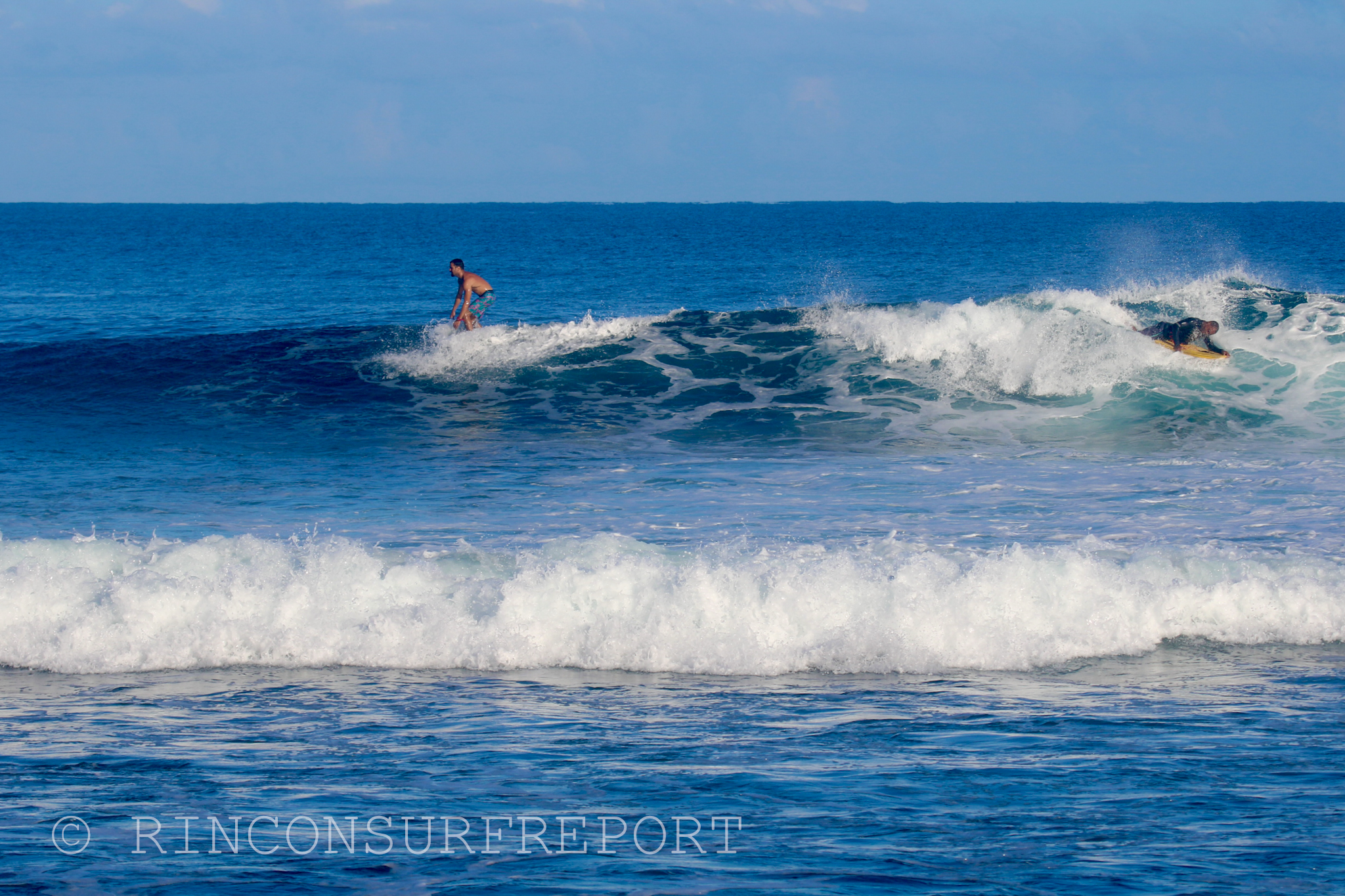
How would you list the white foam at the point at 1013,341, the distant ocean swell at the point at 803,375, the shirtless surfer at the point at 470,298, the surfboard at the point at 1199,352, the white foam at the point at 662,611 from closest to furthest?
the white foam at the point at 662,611, the distant ocean swell at the point at 803,375, the white foam at the point at 1013,341, the surfboard at the point at 1199,352, the shirtless surfer at the point at 470,298

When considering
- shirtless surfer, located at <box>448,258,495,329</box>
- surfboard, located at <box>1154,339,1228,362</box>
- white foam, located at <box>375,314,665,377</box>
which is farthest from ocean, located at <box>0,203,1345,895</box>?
shirtless surfer, located at <box>448,258,495,329</box>

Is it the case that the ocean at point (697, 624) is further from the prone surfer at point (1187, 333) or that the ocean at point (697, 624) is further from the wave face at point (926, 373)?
the prone surfer at point (1187, 333)

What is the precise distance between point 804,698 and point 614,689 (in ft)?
3.09

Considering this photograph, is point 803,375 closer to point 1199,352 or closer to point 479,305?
point 1199,352

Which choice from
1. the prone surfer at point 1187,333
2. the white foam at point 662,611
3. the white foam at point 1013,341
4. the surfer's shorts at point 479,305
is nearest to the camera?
the white foam at point 662,611

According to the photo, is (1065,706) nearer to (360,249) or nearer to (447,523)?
(447,523)

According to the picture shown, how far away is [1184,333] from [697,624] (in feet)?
36.8

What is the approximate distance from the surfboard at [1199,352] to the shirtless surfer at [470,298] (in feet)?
31.0

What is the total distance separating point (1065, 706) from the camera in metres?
5.02

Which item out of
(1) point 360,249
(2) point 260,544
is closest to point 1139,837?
(2) point 260,544

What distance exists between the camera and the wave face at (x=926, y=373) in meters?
12.5

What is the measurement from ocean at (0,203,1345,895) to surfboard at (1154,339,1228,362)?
0.50ft

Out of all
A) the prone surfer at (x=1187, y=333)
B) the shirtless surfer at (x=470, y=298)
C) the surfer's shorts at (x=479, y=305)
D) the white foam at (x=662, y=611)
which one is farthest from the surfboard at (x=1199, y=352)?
the surfer's shorts at (x=479, y=305)

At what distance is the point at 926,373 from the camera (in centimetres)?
Answer: 1488
